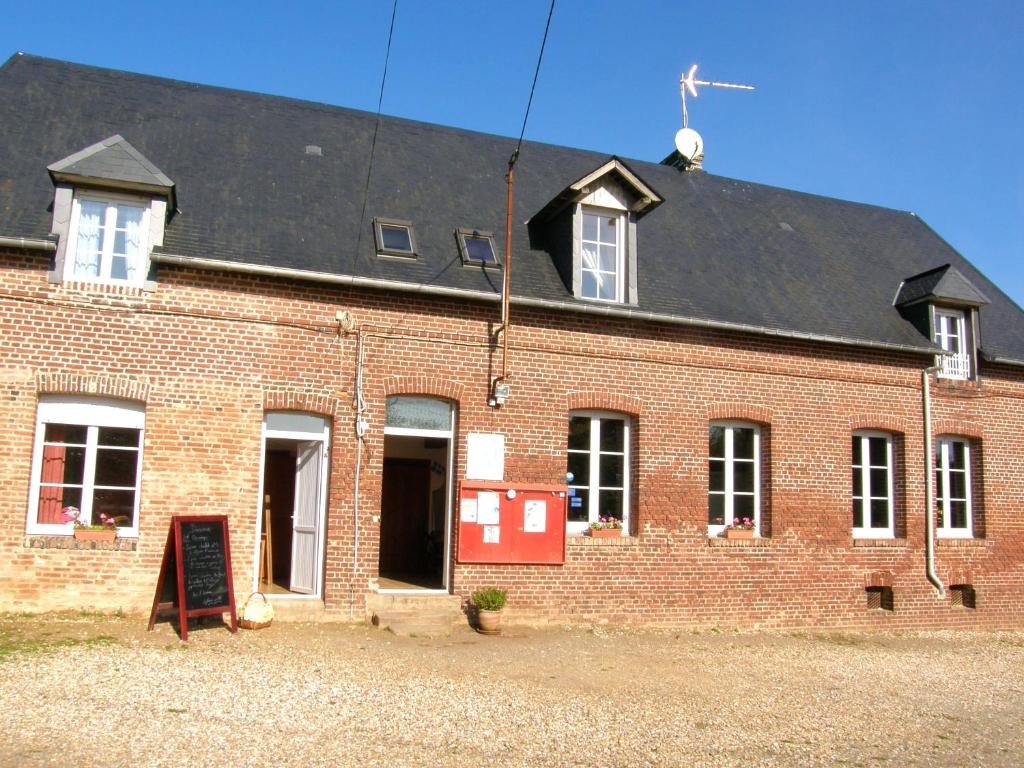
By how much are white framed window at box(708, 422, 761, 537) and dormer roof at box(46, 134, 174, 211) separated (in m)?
8.01

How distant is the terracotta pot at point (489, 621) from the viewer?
10422mm

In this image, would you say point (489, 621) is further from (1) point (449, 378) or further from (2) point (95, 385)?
(2) point (95, 385)

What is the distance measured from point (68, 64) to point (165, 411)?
6.55 metres

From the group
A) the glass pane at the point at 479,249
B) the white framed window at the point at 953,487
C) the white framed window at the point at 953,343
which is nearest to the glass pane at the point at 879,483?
the white framed window at the point at 953,487

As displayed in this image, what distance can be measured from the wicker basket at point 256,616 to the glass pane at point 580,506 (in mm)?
4115

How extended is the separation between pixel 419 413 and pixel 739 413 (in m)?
4.61

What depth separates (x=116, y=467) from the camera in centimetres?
1013

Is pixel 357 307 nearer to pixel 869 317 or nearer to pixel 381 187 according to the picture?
pixel 381 187

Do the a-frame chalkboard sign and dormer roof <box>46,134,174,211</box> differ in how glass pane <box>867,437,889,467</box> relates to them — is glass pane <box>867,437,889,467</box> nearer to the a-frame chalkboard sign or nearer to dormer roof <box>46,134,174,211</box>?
the a-frame chalkboard sign

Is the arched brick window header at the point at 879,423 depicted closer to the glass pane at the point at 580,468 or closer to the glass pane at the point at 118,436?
the glass pane at the point at 580,468

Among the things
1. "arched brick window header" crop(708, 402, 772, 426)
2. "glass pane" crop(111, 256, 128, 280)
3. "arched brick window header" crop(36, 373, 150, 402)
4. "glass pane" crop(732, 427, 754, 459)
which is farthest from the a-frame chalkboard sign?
"glass pane" crop(732, 427, 754, 459)

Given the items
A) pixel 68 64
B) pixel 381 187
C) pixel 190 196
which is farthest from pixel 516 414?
pixel 68 64

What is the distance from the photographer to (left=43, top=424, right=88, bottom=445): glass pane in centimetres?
996

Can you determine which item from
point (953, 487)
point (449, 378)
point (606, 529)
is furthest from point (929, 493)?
point (449, 378)
